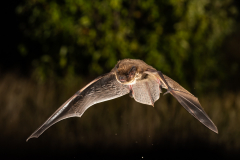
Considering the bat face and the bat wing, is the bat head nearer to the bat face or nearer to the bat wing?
the bat face

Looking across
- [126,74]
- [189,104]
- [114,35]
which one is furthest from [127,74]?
[114,35]

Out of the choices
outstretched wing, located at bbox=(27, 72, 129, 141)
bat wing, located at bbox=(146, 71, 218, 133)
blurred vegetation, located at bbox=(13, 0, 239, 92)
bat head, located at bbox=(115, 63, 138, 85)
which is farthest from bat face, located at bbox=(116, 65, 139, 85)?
blurred vegetation, located at bbox=(13, 0, 239, 92)

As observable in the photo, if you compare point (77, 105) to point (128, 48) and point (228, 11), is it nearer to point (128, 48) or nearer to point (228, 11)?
point (128, 48)

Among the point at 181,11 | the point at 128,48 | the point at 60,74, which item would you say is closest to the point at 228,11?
the point at 181,11

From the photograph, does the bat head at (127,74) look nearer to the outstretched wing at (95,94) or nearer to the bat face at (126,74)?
the bat face at (126,74)

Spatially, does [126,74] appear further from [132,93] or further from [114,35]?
[114,35]
